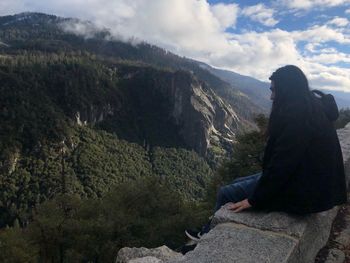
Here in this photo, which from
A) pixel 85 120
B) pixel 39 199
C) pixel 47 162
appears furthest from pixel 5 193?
pixel 85 120

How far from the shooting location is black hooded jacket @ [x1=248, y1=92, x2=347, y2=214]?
3.91 meters

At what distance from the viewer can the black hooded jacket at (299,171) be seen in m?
3.91

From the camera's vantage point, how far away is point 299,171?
4.01m

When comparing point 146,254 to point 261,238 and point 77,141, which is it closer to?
point 261,238

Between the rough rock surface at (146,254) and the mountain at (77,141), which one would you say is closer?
the rough rock surface at (146,254)

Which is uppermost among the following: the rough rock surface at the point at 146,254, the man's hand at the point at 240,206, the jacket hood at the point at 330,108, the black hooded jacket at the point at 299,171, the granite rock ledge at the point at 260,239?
the jacket hood at the point at 330,108

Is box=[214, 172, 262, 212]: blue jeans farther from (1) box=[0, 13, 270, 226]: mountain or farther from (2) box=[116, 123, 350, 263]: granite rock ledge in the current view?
(1) box=[0, 13, 270, 226]: mountain

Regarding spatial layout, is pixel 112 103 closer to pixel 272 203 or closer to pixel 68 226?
pixel 68 226

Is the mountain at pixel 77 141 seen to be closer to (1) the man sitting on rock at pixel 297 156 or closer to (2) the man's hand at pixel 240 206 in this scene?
(2) the man's hand at pixel 240 206

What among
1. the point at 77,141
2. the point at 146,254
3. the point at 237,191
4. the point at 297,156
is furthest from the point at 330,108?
the point at 77,141

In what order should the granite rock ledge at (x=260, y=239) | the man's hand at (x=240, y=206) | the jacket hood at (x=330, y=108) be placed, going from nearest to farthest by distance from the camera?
the granite rock ledge at (x=260, y=239) < the man's hand at (x=240, y=206) < the jacket hood at (x=330, y=108)

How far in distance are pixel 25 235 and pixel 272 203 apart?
3056 centimetres

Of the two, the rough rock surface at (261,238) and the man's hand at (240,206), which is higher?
the man's hand at (240,206)

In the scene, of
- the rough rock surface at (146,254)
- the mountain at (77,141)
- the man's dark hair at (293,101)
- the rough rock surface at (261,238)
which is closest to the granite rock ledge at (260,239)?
the rough rock surface at (261,238)
